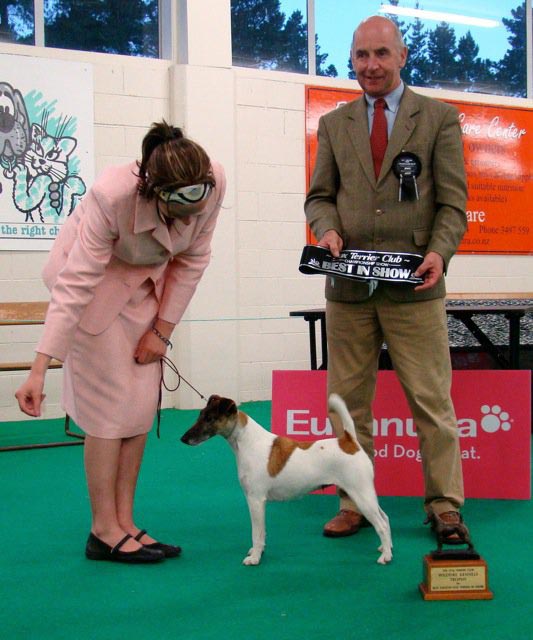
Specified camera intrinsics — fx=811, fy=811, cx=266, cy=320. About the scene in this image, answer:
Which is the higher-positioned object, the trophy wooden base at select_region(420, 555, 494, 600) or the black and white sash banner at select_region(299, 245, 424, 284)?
the black and white sash banner at select_region(299, 245, 424, 284)

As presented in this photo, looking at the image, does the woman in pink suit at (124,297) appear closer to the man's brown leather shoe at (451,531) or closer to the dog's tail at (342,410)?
the dog's tail at (342,410)

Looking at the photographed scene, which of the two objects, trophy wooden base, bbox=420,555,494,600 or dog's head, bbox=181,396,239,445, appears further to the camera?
dog's head, bbox=181,396,239,445

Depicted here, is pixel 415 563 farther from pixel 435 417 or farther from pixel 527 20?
pixel 527 20

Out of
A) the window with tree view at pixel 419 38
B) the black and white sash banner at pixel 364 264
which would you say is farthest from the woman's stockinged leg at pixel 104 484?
the window with tree view at pixel 419 38

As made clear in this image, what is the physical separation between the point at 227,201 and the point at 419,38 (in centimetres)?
249

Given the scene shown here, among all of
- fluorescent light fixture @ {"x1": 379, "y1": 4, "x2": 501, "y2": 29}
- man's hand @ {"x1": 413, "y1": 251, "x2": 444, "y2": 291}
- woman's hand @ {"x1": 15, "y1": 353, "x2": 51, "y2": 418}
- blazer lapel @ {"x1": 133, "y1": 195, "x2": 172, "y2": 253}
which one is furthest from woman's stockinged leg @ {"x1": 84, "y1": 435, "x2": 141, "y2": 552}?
fluorescent light fixture @ {"x1": 379, "y1": 4, "x2": 501, "y2": 29}

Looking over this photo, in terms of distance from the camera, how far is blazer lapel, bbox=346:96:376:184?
8.75ft

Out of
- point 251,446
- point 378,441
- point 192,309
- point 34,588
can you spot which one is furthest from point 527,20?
point 34,588

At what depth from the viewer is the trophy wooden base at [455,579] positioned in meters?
2.07

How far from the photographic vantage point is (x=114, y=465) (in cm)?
240

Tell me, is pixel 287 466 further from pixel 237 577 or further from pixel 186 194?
pixel 186 194

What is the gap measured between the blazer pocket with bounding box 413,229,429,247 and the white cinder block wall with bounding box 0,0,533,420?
119 inches

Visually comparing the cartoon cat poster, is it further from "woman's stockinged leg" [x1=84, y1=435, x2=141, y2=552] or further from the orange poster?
"woman's stockinged leg" [x1=84, y1=435, x2=141, y2=552]

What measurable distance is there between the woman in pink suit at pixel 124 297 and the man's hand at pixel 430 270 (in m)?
0.68
